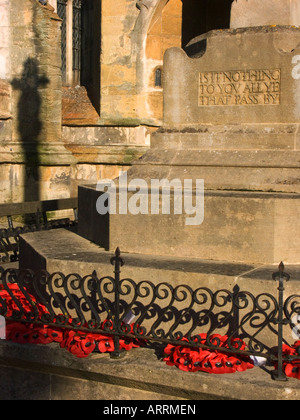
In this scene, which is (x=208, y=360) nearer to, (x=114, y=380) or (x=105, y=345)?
(x=114, y=380)

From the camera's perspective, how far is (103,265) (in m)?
5.36

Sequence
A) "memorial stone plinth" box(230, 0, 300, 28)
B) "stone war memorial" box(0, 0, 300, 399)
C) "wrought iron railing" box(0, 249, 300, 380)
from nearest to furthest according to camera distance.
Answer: "wrought iron railing" box(0, 249, 300, 380) < "stone war memorial" box(0, 0, 300, 399) < "memorial stone plinth" box(230, 0, 300, 28)

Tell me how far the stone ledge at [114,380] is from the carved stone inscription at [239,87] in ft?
8.08

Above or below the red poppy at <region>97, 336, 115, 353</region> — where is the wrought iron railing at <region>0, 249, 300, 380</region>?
above

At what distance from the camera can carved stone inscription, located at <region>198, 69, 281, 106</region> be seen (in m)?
6.09

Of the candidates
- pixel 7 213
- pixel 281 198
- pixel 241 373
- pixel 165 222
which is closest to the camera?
pixel 241 373

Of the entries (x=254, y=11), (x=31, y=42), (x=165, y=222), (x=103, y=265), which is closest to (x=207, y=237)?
(x=165, y=222)

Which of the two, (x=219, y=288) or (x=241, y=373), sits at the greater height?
(x=219, y=288)

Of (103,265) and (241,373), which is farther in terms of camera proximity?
(103,265)

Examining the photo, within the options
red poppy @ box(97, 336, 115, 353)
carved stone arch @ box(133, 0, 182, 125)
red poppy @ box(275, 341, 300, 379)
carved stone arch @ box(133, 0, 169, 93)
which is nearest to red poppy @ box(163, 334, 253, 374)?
red poppy @ box(275, 341, 300, 379)

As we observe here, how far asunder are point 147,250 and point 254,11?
7.82ft

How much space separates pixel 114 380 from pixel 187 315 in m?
0.72

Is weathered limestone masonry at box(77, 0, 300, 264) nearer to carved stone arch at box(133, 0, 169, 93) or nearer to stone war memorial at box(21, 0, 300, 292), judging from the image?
stone war memorial at box(21, 0, 300, 292)

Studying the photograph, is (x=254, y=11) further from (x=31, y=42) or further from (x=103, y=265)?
(x=31, y=42)
